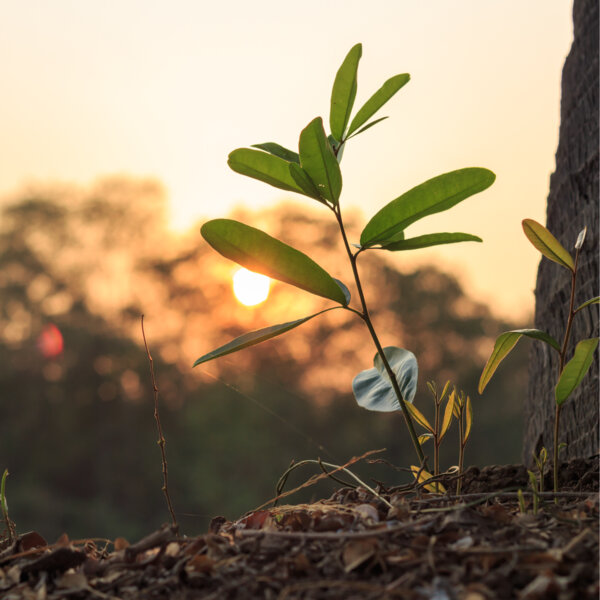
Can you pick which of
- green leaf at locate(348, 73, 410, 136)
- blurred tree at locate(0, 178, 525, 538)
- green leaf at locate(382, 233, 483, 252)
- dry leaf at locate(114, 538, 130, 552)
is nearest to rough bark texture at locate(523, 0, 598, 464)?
green leaf at locate(382, 233, 483, 252)

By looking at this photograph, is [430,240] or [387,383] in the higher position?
[430,240]

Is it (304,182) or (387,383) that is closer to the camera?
(304,182)

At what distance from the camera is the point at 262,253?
955 millimetres

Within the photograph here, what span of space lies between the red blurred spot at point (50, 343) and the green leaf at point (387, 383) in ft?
47.8

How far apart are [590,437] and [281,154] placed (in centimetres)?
84

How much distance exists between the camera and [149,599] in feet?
2.18

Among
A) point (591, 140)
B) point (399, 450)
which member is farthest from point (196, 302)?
point (591, 140)

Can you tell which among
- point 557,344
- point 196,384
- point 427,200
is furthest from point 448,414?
point 196,384

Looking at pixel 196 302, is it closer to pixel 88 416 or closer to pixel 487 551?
pixel 88 416

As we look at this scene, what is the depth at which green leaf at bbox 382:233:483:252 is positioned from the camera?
100 centimetres

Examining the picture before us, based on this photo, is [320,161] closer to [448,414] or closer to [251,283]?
[448,414]

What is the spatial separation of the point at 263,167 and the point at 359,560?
0.60 m

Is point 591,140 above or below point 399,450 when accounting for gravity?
above

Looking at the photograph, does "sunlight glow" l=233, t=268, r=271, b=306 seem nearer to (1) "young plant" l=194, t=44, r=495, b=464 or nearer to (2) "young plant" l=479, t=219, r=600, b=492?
(1) "young plant" l=194, t=44, r=495, b=464
